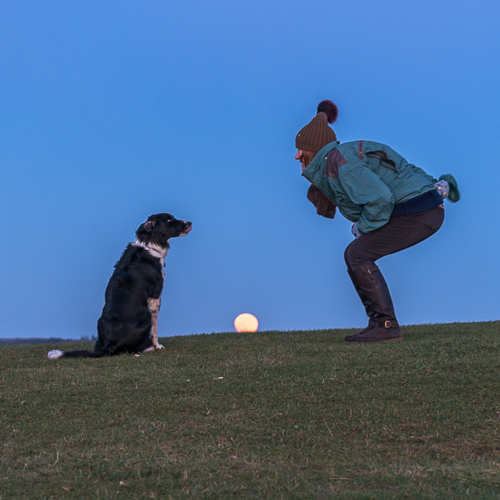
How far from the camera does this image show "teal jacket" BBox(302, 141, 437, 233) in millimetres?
7727

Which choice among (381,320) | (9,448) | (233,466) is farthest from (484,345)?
(9,448)

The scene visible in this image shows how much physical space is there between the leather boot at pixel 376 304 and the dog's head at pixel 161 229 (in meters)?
2.83

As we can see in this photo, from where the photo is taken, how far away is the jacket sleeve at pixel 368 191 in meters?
7.69

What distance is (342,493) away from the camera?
3443mm

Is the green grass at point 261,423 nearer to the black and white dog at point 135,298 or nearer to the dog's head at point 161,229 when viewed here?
the black and white dog at point 135,298

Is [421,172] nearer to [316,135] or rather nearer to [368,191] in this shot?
[368,191]

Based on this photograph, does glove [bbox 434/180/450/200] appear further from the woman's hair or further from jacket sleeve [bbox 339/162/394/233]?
the woman's hair

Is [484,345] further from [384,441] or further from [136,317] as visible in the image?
[136,317]

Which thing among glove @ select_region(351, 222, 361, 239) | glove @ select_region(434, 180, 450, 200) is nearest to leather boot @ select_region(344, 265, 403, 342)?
glove @ select_region(351, 222, 361, 239)

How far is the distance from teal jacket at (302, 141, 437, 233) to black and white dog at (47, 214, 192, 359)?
253 cm

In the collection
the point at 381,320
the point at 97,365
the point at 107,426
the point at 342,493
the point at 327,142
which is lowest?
the point at 342,493

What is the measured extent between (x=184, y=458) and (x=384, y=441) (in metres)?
1.50

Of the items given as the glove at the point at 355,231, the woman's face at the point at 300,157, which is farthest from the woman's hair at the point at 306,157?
the glove at the point at 355,231

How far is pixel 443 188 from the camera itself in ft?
27.1
